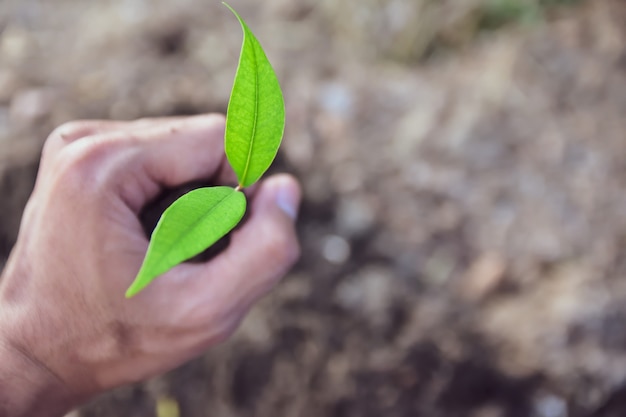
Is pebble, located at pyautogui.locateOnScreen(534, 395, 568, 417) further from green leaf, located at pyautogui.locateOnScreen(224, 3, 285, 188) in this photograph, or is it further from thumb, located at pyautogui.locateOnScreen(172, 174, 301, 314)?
green leaf, located at pyautogui.locateOnScreen(224, 3, 285, 188)

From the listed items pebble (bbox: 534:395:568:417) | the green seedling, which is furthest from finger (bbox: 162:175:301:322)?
pebble (bbox: 534:395:568:417)

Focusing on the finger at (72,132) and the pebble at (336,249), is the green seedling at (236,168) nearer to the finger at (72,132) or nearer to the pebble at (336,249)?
the finger at (72,132)

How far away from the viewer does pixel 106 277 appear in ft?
2.77

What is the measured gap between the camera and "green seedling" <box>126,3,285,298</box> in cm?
54

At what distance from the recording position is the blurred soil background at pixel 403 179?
4.51 feet

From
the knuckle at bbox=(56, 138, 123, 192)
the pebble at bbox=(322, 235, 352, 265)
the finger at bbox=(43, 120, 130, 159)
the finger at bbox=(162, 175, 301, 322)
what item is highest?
the knuckle at bbox=(56, 138, 123, 192)

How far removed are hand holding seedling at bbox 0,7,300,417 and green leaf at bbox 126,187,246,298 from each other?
9.7 inches

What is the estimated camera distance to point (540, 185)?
1.69m

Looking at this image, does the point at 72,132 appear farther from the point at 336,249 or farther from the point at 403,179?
the point at 403,179

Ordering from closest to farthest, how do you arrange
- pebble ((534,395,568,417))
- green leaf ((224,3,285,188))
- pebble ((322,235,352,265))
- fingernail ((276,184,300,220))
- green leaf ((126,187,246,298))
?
green leaf ((126,187,246,298))
green leaf ((224,3,285,188))
fingernail ((276,184,300,220))
pebble ((534,395,568,417))
pebble ((322,235,352,265))

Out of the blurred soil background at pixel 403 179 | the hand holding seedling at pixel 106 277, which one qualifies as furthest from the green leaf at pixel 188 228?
the blurred soil background at pixel 403 179

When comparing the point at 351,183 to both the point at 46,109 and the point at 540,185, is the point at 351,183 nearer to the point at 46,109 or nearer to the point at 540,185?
the point at 540,185

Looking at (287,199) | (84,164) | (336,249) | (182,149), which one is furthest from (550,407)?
(84,164)

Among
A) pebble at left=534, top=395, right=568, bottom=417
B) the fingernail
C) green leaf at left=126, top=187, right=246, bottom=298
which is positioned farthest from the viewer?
pebble at left=534, top=395, right=568, bottom=417
